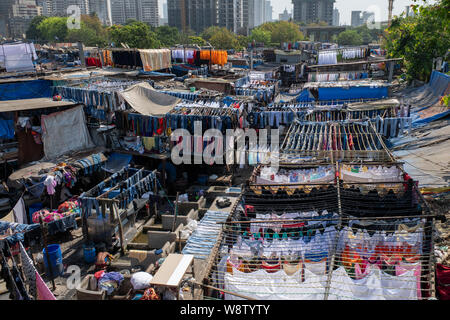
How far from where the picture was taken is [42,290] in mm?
8125

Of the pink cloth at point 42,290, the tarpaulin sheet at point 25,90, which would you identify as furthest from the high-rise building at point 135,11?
the pink cloth at point 42,290

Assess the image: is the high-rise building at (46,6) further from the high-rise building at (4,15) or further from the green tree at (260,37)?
the green tree at (260,37)

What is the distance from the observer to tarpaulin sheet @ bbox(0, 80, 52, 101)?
24.6 m

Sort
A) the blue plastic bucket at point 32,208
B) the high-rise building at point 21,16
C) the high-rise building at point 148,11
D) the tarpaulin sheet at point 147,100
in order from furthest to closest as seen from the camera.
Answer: the high-rise building at point 148,11, the high-rise building at point 21,16, the tarpaulin sheet at point 147,100, the blue plastic bucket at point 32,208

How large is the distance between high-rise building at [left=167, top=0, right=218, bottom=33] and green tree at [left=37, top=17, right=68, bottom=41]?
140 feet

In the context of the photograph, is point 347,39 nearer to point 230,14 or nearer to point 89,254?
point 230,14

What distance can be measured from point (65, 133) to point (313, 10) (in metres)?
167

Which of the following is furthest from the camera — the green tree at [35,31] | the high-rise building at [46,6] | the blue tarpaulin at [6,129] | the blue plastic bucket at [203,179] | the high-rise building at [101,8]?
the high-rise building at [101,8]

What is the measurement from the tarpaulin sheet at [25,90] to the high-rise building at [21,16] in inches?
4872

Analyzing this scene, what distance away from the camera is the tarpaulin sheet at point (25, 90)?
24625 mm

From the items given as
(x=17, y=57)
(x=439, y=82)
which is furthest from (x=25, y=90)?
(x=439, y=82)

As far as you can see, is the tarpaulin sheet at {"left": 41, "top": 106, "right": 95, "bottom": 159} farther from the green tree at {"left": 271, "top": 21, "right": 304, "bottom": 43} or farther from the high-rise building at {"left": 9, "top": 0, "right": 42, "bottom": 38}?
the high-rise building at {"left": 9, "top": 0, "right": 42, "bottom": 38}
